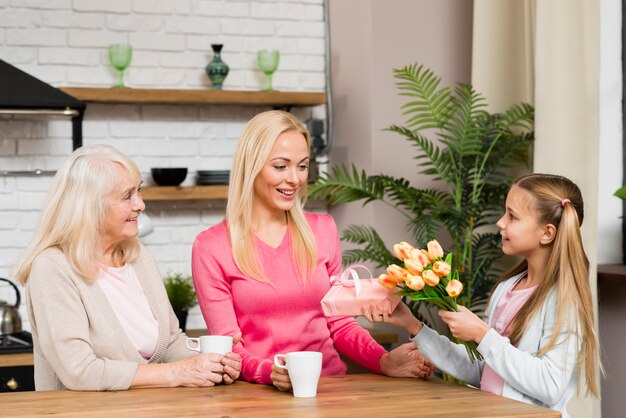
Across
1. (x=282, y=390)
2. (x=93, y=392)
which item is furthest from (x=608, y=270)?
(x=93, y=392)

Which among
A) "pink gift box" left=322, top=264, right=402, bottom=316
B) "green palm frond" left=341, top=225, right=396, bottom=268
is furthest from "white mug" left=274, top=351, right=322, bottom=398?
"green palm frond" left=341, top=225, right=396, bottom=268

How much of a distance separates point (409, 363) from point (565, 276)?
0.46 meters

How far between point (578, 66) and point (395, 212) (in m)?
1.17

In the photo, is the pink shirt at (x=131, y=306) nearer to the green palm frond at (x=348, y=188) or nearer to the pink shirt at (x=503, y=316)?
the pink shirt at (x=503, y=316)

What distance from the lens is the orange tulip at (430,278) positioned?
6.64ft

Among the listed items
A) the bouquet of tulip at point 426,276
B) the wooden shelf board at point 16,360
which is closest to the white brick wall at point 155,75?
the wooden shelf board at point 16,360

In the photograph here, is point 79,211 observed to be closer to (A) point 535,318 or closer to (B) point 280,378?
(B) point 280,378

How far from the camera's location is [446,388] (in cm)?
226

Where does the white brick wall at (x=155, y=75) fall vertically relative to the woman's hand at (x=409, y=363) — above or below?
above

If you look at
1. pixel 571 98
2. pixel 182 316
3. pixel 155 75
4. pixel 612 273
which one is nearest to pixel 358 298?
pixel 612 273

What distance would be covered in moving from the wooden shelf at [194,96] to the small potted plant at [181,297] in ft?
2.68

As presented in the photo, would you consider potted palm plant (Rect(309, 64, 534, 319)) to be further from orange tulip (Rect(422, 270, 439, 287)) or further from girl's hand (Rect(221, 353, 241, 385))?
orange tulip (Rect(422, 270, 439, 287))

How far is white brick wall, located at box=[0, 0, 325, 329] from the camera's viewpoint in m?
4.30

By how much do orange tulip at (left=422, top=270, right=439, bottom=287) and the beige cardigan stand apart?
2.46 feet
